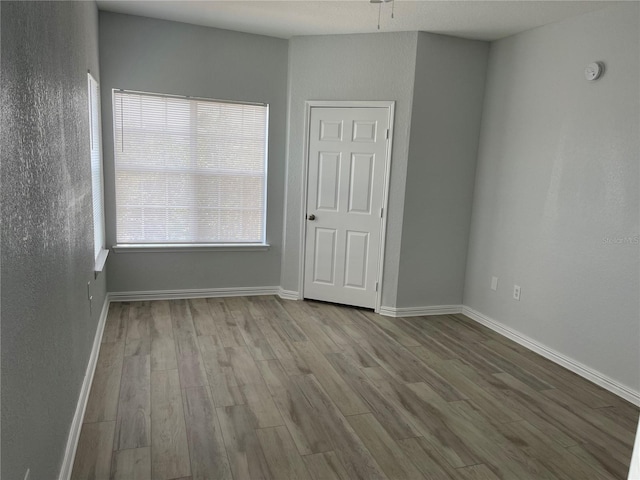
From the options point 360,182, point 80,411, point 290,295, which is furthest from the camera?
point 290,295

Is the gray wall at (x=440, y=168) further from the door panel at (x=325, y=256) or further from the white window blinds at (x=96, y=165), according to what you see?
the white window blinds at (x=96, y=165)

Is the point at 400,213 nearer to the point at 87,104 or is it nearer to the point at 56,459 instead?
the point at 87,104

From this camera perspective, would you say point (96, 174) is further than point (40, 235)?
Yes

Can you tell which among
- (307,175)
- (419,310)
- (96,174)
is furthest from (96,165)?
(419,310)

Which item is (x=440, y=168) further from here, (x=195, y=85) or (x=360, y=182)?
(x=195, y=85)

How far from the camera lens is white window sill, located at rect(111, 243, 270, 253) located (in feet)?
14.2

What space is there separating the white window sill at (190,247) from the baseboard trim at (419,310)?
1370 mm

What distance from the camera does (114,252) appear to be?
169 inches

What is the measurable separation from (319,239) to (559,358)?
229 centimetres

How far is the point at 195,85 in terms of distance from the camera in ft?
14.1

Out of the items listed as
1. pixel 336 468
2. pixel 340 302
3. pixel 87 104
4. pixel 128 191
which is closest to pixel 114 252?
pixel 128 191

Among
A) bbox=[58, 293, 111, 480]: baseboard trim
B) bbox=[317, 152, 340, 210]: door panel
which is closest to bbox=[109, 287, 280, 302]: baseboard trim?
bbox=[58, 293, 111, 480]: baseboard trim

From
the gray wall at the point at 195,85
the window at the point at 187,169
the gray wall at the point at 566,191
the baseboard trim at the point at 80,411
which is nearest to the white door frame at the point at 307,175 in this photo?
the gray wall at the point at 195,85

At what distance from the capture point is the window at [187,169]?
4238 millimetres
